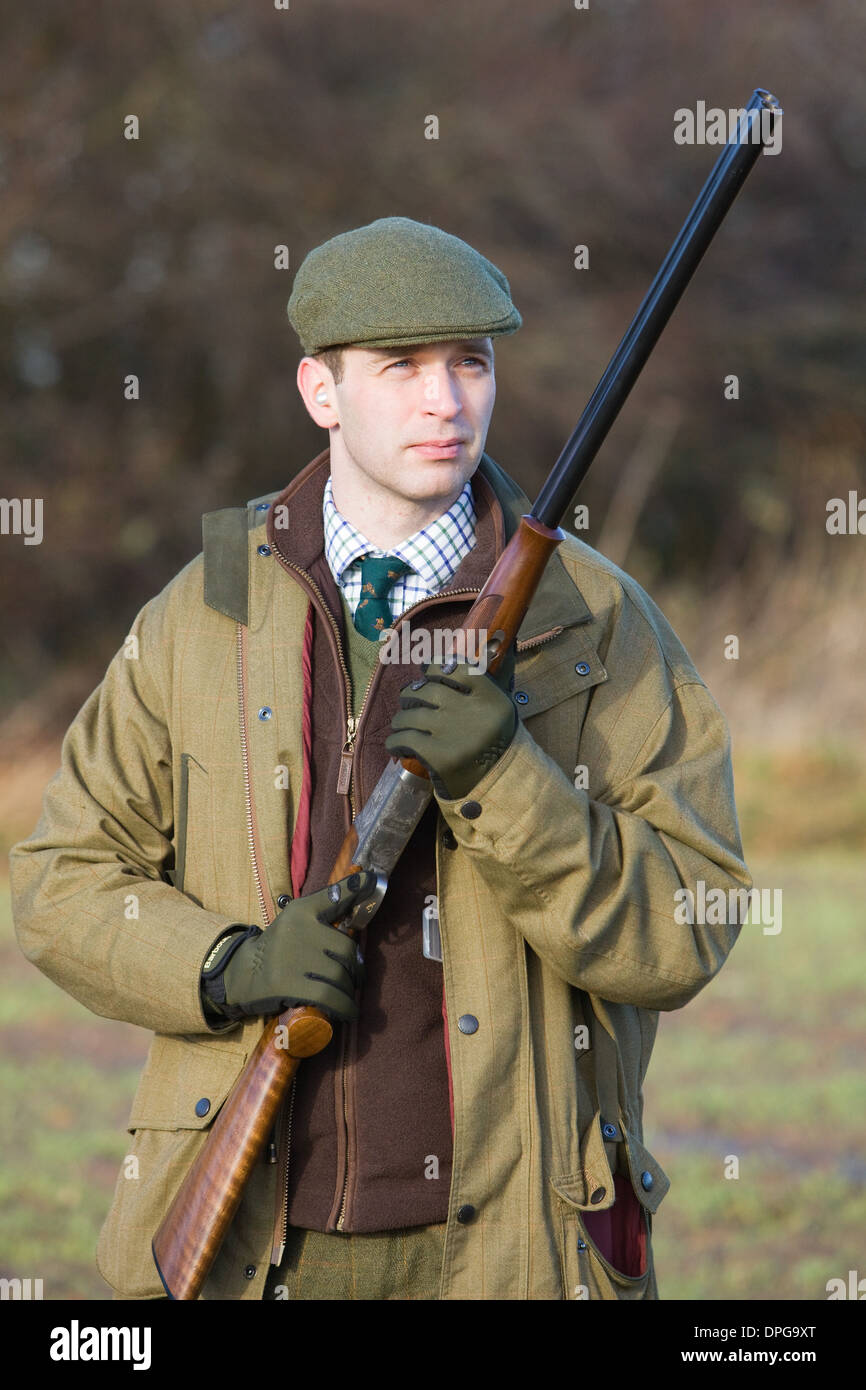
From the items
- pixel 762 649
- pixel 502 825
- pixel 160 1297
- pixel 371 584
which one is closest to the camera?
pixel 502 825

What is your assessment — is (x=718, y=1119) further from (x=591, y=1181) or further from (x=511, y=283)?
(x=511, y=283)

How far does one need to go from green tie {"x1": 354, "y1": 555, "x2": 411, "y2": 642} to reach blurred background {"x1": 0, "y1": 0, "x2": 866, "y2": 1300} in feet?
23.9

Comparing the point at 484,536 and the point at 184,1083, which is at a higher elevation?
the point at 484,536

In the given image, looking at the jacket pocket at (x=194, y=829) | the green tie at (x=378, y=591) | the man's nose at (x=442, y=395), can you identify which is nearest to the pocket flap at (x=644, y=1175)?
the jacket pocket at (x=194, y=829)

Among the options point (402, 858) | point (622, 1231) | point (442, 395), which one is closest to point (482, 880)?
point (402, 858)

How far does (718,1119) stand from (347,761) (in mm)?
4114

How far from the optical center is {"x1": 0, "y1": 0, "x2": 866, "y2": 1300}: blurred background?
40.3ft

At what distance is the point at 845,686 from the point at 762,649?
0.82 m

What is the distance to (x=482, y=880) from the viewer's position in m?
2.74

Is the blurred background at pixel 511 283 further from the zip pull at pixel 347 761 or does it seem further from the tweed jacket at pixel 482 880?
the zip pull at pixel 347 761

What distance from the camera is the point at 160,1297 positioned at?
8.87 ft

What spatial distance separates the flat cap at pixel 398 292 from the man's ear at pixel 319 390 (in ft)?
0.16
